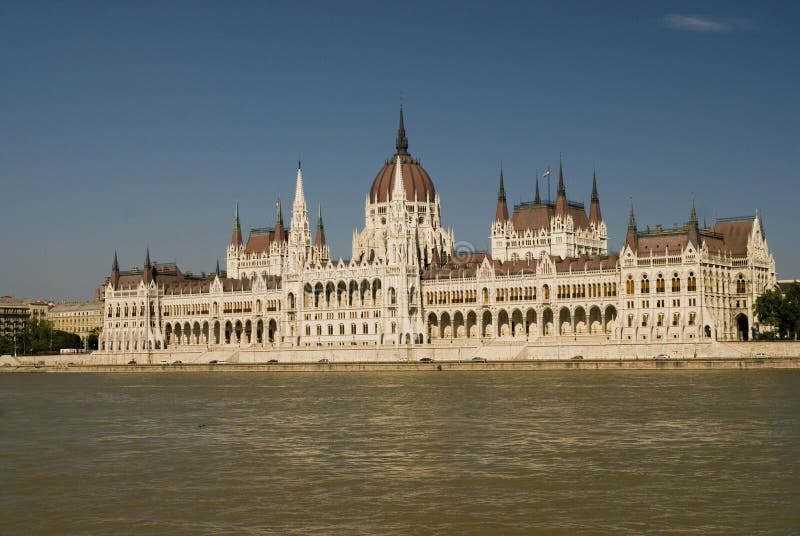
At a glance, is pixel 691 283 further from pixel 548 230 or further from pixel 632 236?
pixel 548 230

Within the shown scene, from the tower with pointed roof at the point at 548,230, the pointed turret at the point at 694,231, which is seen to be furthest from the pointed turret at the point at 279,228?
the pointed turret at the point at 694,231

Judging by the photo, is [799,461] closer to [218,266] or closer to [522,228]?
[522,228]

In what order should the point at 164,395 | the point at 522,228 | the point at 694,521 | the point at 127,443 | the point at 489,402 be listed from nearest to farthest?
the point at 694,521, the point at 127,443, the point at 489,402, the point at 164,395, the point at 522,228

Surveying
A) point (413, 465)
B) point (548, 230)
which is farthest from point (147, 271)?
point (413, 465)

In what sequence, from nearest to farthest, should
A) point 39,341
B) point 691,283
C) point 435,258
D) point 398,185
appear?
point 691,283 → point 398,185 → point 435,258 → point 39,341

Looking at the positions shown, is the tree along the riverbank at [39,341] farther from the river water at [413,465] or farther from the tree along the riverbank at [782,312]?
the river water at [413,465]

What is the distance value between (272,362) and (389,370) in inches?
720

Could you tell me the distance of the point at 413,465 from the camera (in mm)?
36500

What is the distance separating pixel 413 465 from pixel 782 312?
71.7m

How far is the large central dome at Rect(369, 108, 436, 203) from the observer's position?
484ft

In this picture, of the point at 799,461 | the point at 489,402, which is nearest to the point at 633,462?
the point at 799,461

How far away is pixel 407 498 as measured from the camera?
30844 millimetres

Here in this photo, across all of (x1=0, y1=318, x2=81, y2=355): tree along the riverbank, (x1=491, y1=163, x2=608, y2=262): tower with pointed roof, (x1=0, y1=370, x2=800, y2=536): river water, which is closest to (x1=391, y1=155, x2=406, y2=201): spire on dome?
(x1=491, y1=163, x2=608, y2=262): tower with pointed roof

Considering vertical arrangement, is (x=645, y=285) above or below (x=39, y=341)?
above
